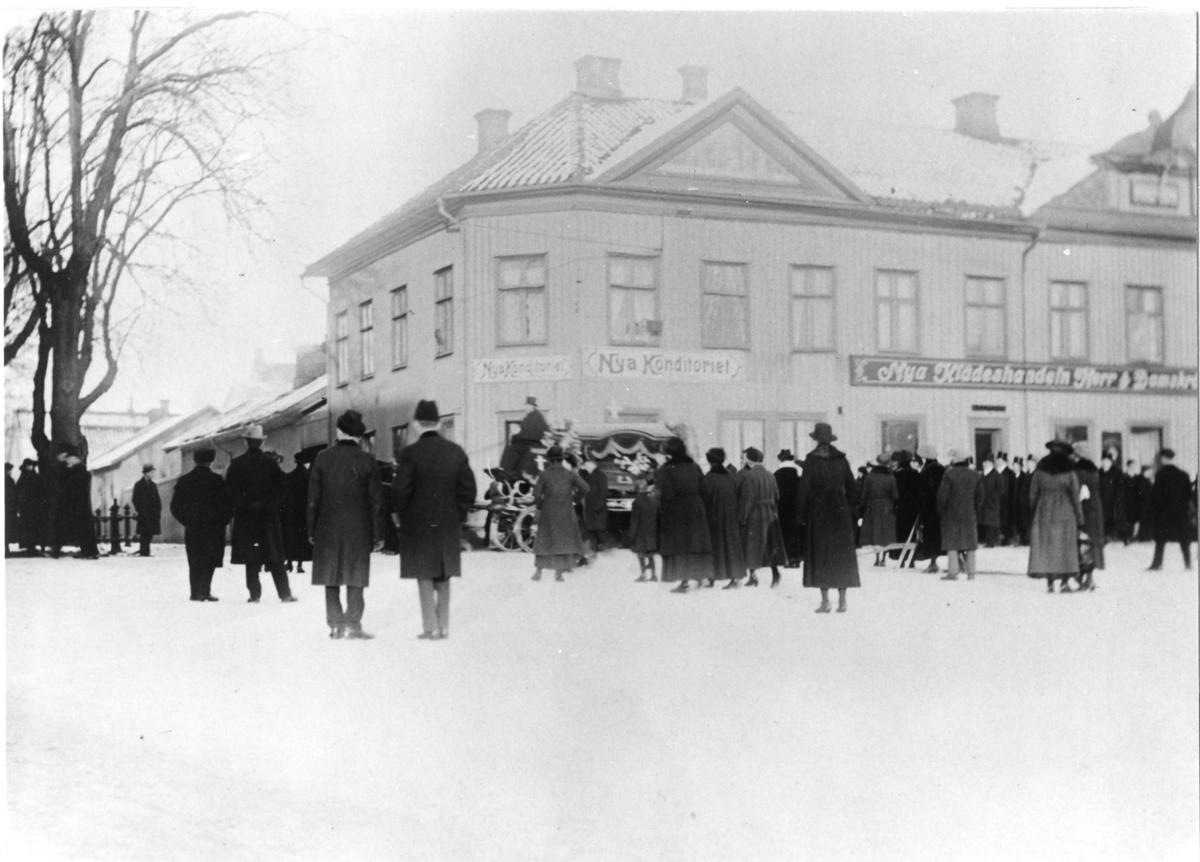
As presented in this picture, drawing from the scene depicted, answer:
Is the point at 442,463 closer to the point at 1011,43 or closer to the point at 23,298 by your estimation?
the point at 23,298

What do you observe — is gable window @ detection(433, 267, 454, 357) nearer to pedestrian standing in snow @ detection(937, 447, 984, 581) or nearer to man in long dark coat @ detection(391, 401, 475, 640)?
man in long dark coat @ detection(391, 401, 475, 640)

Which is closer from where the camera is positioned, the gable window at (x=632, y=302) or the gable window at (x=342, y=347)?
the gable window at (x=632, y=302)

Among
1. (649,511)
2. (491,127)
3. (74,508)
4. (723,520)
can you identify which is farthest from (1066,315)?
(74,508)

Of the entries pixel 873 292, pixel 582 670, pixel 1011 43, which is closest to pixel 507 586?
pixel 582 670

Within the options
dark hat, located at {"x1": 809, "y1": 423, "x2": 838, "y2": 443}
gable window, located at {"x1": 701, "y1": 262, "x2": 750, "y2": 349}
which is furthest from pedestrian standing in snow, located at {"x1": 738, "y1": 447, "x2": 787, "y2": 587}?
gable window, located at {"x1": 701, "y1": 262, "x2": 750, "y2": 349}

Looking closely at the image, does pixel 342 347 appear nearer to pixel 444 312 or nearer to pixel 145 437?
pixel 444 312

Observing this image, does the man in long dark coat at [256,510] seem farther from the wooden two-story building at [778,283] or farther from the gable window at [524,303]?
the gable window at [524,303]

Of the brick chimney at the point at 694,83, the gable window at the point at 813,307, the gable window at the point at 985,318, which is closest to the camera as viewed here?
the brick chimney at the point at 694,83

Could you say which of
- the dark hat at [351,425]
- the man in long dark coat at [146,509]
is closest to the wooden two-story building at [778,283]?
the dark hat at [351,425]
